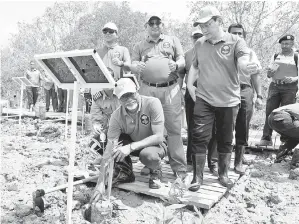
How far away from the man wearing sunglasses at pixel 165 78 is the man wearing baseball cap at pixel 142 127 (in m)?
0.40

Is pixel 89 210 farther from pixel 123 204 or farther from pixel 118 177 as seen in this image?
pixel 118 177

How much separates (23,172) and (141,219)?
222 cm

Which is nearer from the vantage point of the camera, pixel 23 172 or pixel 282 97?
pixel 23 172

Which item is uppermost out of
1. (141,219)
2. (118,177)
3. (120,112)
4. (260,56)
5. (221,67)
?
(260,56)

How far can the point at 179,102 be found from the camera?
4.33m

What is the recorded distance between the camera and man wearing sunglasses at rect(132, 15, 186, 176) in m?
4.19

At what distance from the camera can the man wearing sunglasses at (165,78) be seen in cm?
419

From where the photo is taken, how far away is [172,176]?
14.0 feet

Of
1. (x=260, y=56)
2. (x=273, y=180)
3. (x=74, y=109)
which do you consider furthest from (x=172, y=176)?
(x=260, y=56)

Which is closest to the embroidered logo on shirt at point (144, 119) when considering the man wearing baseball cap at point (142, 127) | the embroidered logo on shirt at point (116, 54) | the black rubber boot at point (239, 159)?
the man wearing baseball cap at point (142, 127)

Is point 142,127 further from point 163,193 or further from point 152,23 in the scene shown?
point 152,23

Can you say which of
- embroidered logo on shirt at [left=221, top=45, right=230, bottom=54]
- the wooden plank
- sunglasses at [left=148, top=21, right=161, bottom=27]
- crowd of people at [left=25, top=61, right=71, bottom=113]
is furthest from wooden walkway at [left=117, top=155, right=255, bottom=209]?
crowd of people at [left=25, top=61, right=71, bottom=113]

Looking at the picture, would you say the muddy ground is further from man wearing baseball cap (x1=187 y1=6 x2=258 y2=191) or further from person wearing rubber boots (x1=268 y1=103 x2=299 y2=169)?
person wearing rubber boots (x1=268 y1=103 x2=299 y2=169)

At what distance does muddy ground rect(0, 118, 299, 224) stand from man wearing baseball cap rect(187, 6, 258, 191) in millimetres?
389
